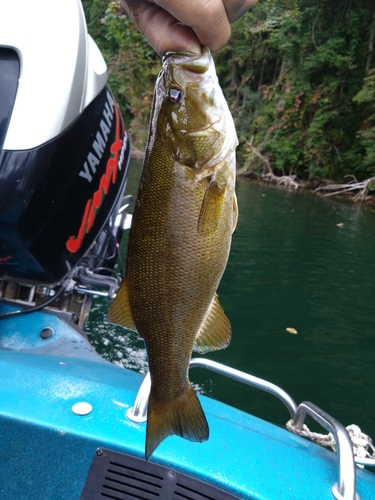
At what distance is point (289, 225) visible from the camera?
10.6 meters

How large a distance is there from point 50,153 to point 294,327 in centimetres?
375

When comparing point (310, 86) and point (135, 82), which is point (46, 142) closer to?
point (310, 86)

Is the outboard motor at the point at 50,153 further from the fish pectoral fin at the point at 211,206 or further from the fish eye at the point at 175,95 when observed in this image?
the fish pectoral fin at the point at 211,206

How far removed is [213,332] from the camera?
1318 millimetres

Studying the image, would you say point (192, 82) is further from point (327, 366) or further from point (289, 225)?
point (289, 225)

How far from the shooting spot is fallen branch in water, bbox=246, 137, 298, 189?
21125mm

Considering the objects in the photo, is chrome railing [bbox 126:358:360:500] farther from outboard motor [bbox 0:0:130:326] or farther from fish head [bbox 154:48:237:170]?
outboard motor [bbox 0:0:130:326]

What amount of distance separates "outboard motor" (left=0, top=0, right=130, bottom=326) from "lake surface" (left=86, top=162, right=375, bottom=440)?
1668 mm

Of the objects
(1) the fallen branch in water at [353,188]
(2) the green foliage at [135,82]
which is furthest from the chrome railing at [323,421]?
(2) the green foliage at [135,82]

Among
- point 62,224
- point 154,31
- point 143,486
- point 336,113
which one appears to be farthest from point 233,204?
point 336,113

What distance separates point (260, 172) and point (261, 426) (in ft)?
75.4

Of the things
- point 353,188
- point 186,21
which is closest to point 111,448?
point 186,21

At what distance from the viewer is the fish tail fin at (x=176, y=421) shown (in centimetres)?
119

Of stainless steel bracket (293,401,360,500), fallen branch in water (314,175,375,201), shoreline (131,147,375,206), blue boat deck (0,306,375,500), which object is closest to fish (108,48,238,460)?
blue boat deck (0,306,375,500)
